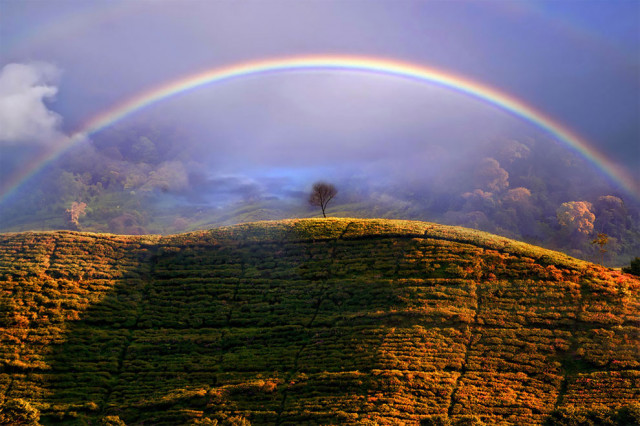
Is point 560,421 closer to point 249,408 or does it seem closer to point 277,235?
point 249,408

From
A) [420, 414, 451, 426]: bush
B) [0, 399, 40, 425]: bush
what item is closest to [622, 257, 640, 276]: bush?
[420, 414, 451, 426]: bush

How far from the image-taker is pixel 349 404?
152 feet

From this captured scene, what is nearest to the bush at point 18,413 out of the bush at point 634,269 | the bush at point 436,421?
the bush at point 436,421

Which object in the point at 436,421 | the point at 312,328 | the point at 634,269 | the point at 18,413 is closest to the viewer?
the point at 436,421

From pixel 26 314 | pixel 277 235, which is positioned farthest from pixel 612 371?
pixel 26 314

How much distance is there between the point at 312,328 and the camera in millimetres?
58938

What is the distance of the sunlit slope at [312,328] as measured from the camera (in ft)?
155

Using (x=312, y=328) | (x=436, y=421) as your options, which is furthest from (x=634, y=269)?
(x=312, y=328)

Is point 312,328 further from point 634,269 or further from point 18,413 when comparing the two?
point 634,269

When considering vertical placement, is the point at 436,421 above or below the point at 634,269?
below

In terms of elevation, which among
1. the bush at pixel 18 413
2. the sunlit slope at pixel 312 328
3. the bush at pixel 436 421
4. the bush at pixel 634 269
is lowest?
the bush at pixel 18 413

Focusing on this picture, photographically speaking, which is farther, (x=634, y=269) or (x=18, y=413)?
(x=634, y=269)

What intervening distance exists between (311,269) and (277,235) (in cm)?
1197

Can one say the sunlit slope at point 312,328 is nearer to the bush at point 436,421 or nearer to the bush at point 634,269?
the bush at point 436,421
